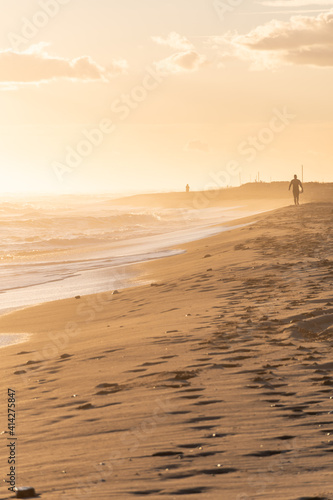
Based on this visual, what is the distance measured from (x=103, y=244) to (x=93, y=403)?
2439cm

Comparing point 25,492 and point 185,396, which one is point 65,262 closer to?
point 185,396

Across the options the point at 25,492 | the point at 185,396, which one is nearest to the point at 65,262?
the point at 185,396

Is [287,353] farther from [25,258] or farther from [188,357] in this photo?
[25,258]

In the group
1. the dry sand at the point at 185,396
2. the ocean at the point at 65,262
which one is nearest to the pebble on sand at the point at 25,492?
the dry sand at the point at 185,396

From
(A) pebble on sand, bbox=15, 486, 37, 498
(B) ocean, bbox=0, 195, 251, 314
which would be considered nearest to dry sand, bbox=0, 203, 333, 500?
(A) pebble on sand, bbox=15, 486, 37, 498

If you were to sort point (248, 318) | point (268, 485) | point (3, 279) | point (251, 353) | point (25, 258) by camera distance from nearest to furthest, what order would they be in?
point (268, 485) → point (251, 353) → point (248, 318) → point (3, 279) → point (25, 258)

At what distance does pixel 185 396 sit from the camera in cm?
566

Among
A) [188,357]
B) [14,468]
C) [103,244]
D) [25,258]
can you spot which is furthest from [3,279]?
[14,468]

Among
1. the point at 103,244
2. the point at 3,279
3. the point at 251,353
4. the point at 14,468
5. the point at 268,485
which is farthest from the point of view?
the point at 103,244

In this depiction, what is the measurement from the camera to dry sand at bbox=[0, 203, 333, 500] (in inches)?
163

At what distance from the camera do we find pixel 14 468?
15.0 feet

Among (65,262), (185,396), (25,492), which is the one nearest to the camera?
(25,492)

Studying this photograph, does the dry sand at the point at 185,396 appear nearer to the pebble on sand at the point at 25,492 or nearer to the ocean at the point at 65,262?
the pebble on sand at the point at 25,492

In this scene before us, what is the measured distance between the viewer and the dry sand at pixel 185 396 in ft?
13.6
